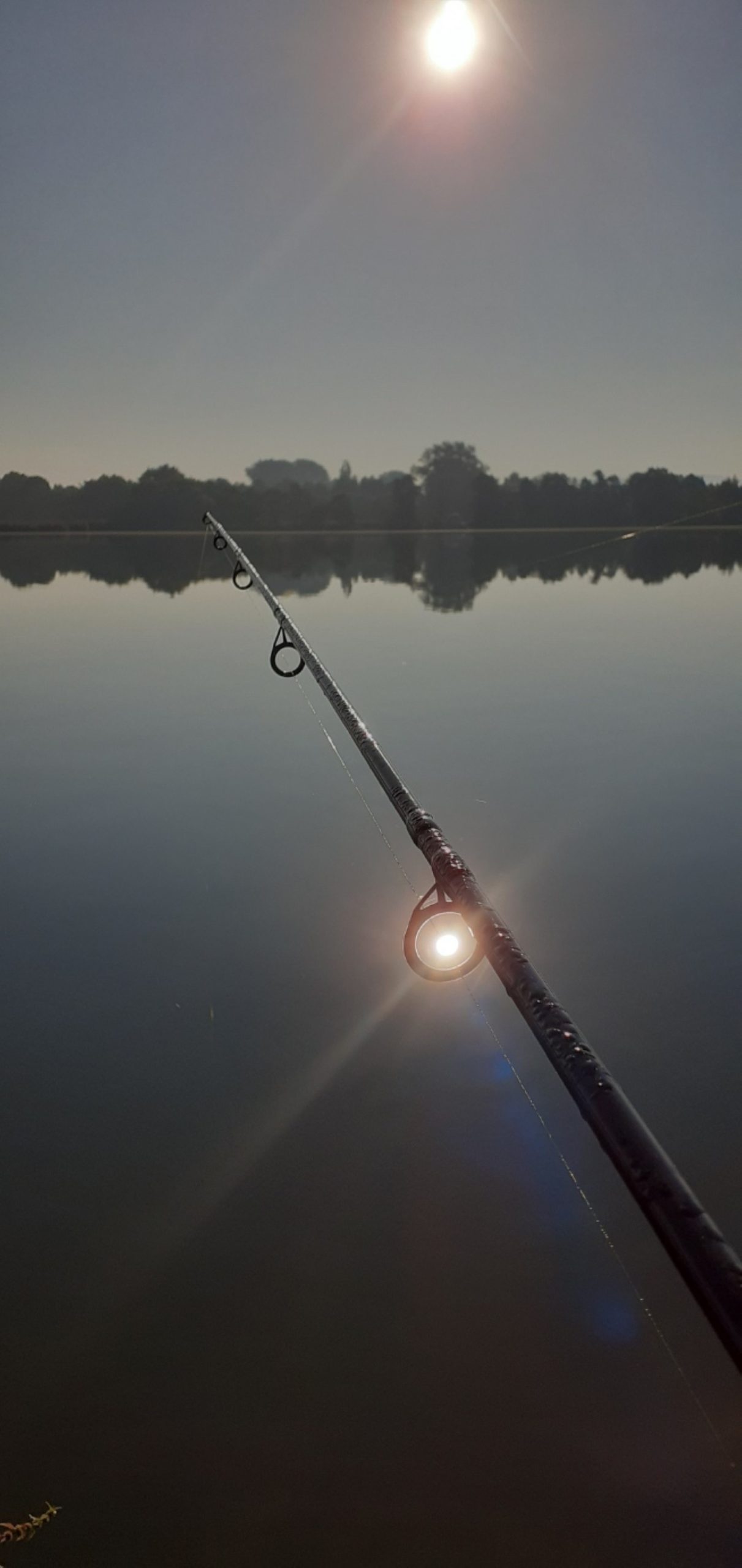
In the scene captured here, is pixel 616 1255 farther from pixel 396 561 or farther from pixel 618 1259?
pixel 396 561

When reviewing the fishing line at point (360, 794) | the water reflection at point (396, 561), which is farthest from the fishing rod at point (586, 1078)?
the water reflection at point (396, 561)

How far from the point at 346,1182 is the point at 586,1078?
2672mm

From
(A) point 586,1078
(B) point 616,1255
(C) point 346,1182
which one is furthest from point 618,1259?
(A) point 586,1078

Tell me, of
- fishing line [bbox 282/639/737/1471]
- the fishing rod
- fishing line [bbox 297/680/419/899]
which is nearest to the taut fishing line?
fishing line [bbox 282/639/737/1471]

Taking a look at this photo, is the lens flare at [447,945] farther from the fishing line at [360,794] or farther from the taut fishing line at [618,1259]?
the fishing line at [360,794]

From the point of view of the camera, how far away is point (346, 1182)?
388cm

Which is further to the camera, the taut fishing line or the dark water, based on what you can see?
the taut fishing line

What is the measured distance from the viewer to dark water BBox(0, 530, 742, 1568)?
8.87 feet

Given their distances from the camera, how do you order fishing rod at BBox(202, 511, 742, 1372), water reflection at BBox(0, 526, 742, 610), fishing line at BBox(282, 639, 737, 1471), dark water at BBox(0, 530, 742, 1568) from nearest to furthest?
fishing rod at BBox(202, 511, 742, 1372), dark water at BBox(0, 530, 742, 1568), fishing line at BBox(282, 639, 737, 1471), water reflection at BBox(0, 526, 742, 610)

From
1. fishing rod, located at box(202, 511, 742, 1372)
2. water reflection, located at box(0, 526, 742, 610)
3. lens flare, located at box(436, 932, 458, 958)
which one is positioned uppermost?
water reflection, located at box(0, 526, 742, 610)

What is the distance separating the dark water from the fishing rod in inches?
65.0

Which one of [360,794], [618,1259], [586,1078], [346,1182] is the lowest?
[586,1078]

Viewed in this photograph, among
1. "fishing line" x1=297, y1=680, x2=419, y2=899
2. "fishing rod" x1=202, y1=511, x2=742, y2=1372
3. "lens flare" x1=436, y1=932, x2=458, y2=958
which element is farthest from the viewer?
"fishing line" x1=297, y1=680, x2=419, y2=899

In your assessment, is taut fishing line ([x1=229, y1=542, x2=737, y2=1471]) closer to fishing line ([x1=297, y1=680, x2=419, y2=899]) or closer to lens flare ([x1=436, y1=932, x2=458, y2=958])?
Result: fishing line ([x1=297, y1=680, x2=419, y2=899])
